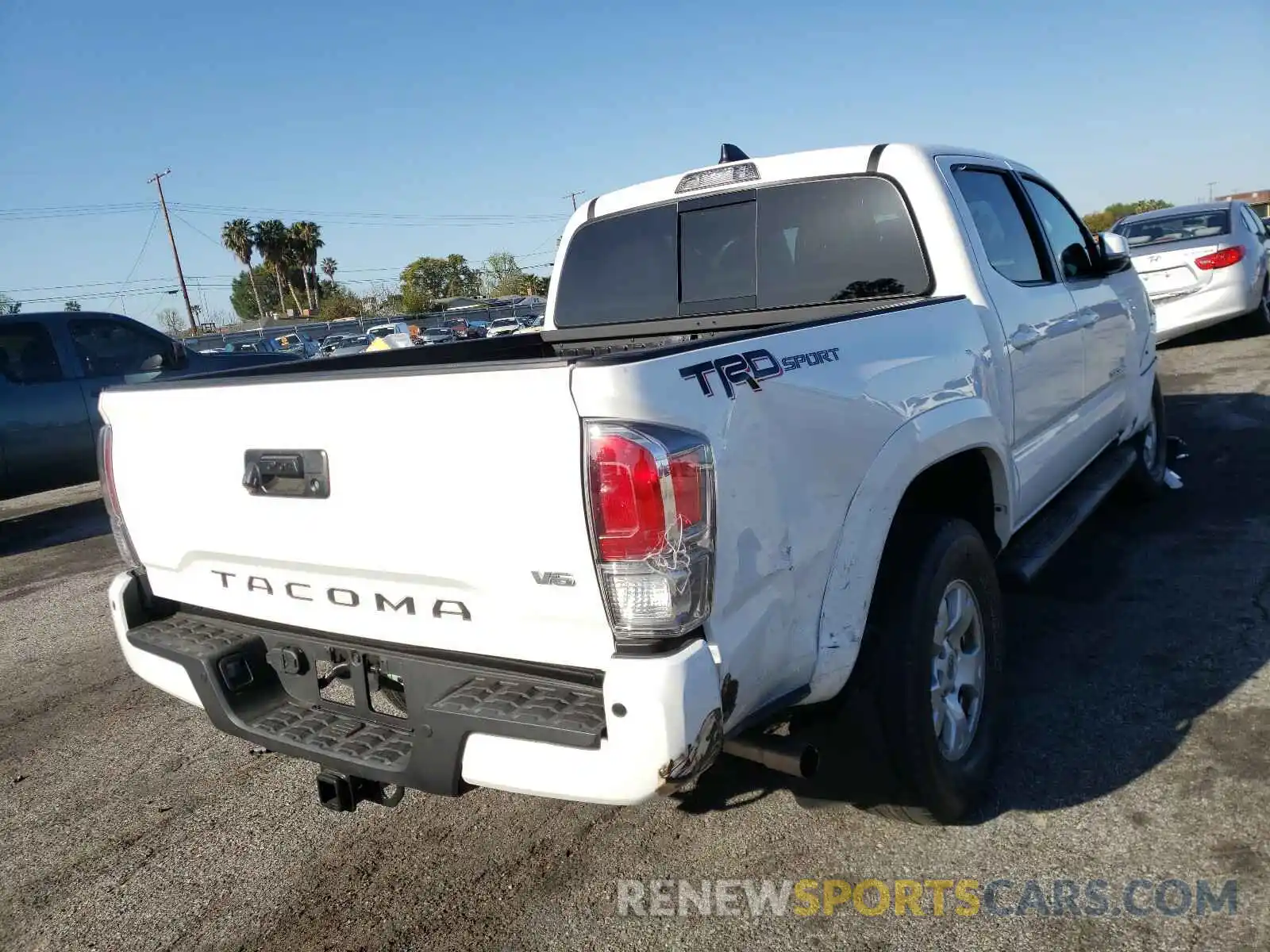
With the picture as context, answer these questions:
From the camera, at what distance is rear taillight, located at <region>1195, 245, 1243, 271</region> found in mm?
10320

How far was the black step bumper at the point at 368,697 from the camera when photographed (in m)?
2.05

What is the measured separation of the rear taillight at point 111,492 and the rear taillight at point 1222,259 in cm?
1092

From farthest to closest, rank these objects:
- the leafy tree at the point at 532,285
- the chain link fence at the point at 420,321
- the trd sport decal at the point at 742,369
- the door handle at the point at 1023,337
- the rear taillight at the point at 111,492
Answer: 1. the leafy tree at the point at 532,285
2. the chain link fence at the point at 420,321
3. the door handle at the point at 1023,337
4. the rear taillight at the point at 111,492
5. the trd sport decal at the point at 742,369

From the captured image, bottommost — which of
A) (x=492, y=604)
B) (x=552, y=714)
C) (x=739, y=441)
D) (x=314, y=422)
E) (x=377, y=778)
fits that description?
(x=377, y=778)

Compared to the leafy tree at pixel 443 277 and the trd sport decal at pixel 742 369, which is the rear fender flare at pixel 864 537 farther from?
the leafy tree at pixel 443 277

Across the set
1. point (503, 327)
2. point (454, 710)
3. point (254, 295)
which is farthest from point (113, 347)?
point (254, 295)

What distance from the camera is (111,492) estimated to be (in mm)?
2908

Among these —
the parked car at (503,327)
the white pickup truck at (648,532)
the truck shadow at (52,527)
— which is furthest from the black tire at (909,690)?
the parked car at (503,327)

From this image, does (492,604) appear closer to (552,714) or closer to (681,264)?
(552,714)

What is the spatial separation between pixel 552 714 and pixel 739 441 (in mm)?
703

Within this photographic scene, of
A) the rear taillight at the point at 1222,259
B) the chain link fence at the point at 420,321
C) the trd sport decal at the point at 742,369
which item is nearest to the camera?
the trd sport decal at the point at 742,369

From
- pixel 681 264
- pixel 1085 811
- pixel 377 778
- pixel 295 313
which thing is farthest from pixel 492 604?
pixel 295 313

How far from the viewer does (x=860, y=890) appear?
2555mm

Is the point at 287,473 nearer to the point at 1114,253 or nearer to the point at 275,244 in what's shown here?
the point at 1114,253
